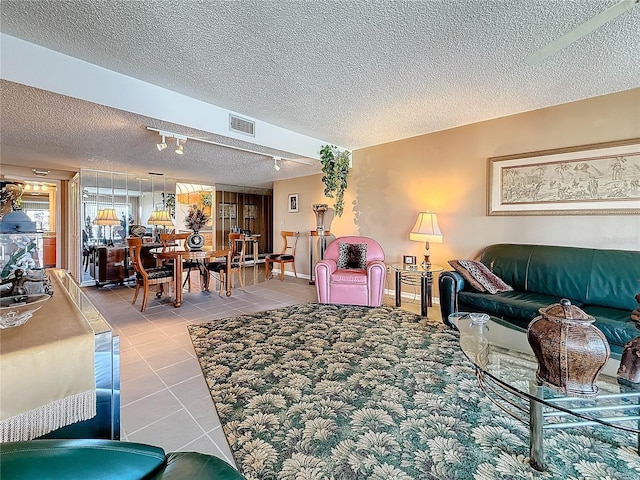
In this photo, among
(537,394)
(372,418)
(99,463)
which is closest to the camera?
(99,463)

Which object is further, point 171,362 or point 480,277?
point 480,277

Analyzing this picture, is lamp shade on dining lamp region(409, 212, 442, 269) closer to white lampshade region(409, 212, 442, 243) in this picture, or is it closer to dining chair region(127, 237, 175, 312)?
white lampshade region(409, 212, 442, 243)

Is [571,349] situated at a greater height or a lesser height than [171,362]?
greater

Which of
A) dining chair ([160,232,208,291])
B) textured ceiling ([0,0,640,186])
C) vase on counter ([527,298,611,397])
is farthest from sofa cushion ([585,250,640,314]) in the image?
dining chair ([160,232,208,291])

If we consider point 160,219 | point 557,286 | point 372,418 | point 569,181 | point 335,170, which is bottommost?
point 372,418

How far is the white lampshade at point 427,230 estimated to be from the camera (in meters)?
3.69

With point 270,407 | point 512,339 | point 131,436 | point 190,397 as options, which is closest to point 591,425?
point 512,339

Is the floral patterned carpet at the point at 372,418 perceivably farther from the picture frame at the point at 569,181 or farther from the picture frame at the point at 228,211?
the picture frame at the point at 228,211

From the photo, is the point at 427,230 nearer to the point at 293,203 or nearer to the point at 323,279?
the point at 323,279

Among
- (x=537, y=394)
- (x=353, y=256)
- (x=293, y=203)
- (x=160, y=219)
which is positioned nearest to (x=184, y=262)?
(x=160, y=219)

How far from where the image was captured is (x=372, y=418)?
67.0 inches

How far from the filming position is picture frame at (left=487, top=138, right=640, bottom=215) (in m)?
2.80

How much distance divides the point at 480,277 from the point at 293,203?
15.1ft

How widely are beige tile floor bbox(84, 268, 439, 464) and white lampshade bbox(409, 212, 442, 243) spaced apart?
0.97m
